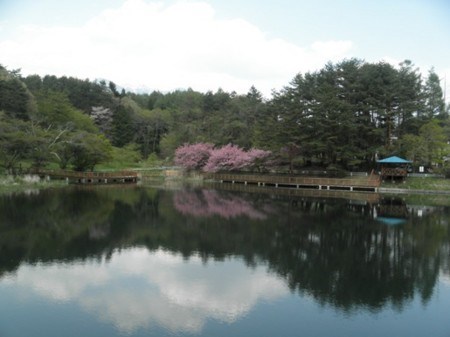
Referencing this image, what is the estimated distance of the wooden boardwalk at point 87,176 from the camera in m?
37.1

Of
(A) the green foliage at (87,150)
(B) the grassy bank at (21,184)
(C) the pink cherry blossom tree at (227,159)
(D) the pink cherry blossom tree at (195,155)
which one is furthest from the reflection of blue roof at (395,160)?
(B) the grassy bank at (21,184)

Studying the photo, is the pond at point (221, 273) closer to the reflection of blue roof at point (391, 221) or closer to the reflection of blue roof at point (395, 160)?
the reflection of blue roof at point (391, 221)

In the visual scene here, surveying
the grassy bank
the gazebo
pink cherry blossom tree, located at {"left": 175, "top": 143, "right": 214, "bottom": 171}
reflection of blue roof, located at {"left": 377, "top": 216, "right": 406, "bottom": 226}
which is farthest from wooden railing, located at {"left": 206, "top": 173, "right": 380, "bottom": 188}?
the grassy bank

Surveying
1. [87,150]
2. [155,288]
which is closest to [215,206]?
[155,288]

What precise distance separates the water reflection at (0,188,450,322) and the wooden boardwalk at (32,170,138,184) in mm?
15058

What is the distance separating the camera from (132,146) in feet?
184

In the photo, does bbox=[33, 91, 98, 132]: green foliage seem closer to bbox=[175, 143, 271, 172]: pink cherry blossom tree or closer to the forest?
the forest

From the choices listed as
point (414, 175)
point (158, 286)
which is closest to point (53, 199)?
point (158, 286)

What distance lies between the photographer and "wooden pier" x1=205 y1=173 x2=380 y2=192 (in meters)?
32.9

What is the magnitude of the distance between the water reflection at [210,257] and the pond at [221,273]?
1.9 inches

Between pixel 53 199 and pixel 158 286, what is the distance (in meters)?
16.9

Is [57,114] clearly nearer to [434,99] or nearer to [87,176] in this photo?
[87,176]

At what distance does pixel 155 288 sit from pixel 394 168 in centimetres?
2906

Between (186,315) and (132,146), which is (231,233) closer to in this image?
(186,315)
